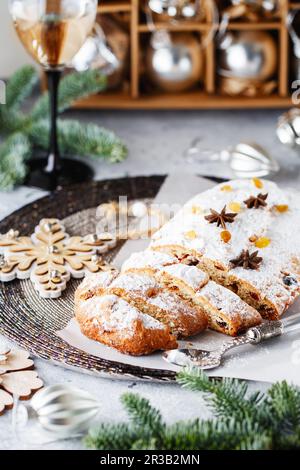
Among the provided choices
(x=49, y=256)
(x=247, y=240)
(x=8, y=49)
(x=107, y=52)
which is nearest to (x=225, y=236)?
(x=247, y=240)

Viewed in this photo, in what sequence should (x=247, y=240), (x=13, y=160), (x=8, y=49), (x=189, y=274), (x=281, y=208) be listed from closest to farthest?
1. (x=189, y=274)
2. (x=247, y=240)
3. (x=281, y=208)
4. (x=13, y=160)
5. (x=8, y=49)

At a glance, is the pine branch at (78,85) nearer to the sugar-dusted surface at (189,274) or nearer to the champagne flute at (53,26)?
the champagne flute at (53,26)

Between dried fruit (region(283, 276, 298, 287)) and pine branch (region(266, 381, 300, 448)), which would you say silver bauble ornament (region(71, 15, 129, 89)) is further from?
pine branch (region(266, 381, 300, 448))

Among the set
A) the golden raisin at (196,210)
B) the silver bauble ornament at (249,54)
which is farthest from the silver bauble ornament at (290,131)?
the golden raisin at (196,210)

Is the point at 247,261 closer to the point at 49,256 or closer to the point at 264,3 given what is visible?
the point at 49,256

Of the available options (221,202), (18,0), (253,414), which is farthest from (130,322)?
(18,0)

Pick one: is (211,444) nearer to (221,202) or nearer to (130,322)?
(130,322)
